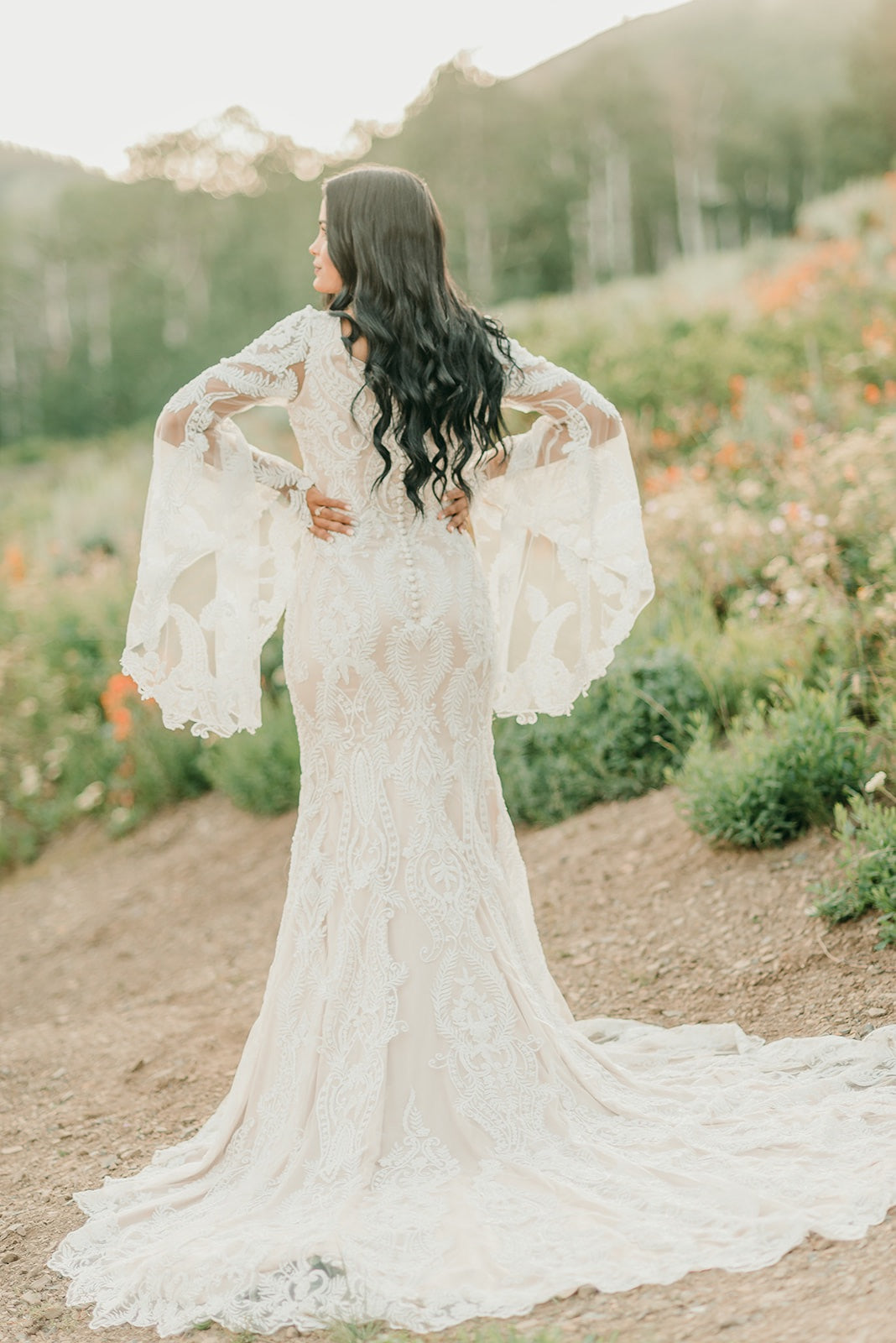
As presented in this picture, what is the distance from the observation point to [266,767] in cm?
752

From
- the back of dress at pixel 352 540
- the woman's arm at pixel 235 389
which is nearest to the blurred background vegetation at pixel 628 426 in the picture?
the back of dress at pixel 352 540

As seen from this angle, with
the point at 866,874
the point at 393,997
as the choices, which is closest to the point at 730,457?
the point at 866,874

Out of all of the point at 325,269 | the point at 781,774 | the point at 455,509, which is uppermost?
the point at 325,269

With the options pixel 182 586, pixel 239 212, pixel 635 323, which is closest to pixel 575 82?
pixel 239 212

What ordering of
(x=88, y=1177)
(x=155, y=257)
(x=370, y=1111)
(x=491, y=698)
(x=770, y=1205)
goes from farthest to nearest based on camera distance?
(x=155, y=257) → (x=88, y=1177) → (x=491, y=698) → (x=370, y=1111) → (x=770, y=1205)

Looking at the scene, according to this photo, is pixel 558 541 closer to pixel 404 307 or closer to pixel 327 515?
pixel 327 515

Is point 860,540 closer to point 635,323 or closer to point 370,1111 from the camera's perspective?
point 370,1111

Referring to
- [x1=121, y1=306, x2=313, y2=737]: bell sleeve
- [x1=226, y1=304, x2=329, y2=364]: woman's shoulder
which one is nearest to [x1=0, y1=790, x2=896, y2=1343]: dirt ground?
[x1=121, y1=306, x2=313, y2=737]: bell sleeve

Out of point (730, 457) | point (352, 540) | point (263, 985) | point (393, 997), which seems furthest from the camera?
point (730, 457)

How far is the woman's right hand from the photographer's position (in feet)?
11.1

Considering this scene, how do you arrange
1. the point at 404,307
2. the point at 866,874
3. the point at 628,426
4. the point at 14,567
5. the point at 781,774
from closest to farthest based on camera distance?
the point at 404,307 < the point at 866,874 < the point at 781,774 < the point at 628,426 < the point at 14,567

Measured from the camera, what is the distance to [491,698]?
11.7 feet

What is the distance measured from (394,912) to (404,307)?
1.55 meters

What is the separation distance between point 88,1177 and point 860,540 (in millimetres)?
4339
